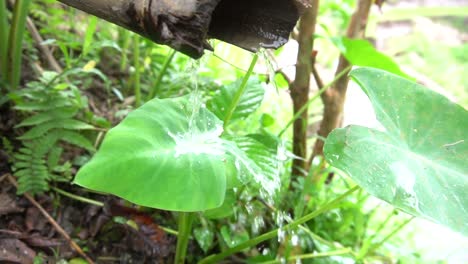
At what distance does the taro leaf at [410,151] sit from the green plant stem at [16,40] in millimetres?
996

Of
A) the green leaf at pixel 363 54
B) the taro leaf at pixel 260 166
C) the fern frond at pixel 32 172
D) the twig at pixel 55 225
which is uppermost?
the green leaf at pixel 363 54

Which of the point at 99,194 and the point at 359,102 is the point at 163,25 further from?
the point at 359,102

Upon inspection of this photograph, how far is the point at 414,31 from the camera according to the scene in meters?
5.39

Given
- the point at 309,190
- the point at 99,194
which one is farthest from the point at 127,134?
the point at 309,190

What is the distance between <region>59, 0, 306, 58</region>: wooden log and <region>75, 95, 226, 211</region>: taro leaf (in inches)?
7.7

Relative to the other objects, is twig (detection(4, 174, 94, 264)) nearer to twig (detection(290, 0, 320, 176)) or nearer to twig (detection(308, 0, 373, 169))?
twig (detection(290, 0, 320, 176))

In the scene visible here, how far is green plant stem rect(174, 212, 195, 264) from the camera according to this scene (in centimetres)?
110

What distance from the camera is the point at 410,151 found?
0.99m

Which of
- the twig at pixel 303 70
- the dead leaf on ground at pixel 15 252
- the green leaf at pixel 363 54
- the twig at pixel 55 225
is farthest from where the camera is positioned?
the twig at pixel 303 70

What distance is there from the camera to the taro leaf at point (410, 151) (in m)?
0.83

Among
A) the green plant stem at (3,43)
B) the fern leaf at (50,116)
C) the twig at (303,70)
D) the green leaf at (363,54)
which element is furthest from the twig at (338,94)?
the green plant stem at (3,43)

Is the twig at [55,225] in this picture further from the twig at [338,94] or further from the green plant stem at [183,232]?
the twig at [338,94]

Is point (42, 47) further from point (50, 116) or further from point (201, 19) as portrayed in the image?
point (201, 19)

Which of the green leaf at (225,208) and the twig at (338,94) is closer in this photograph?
the green leaf at (225,208)
